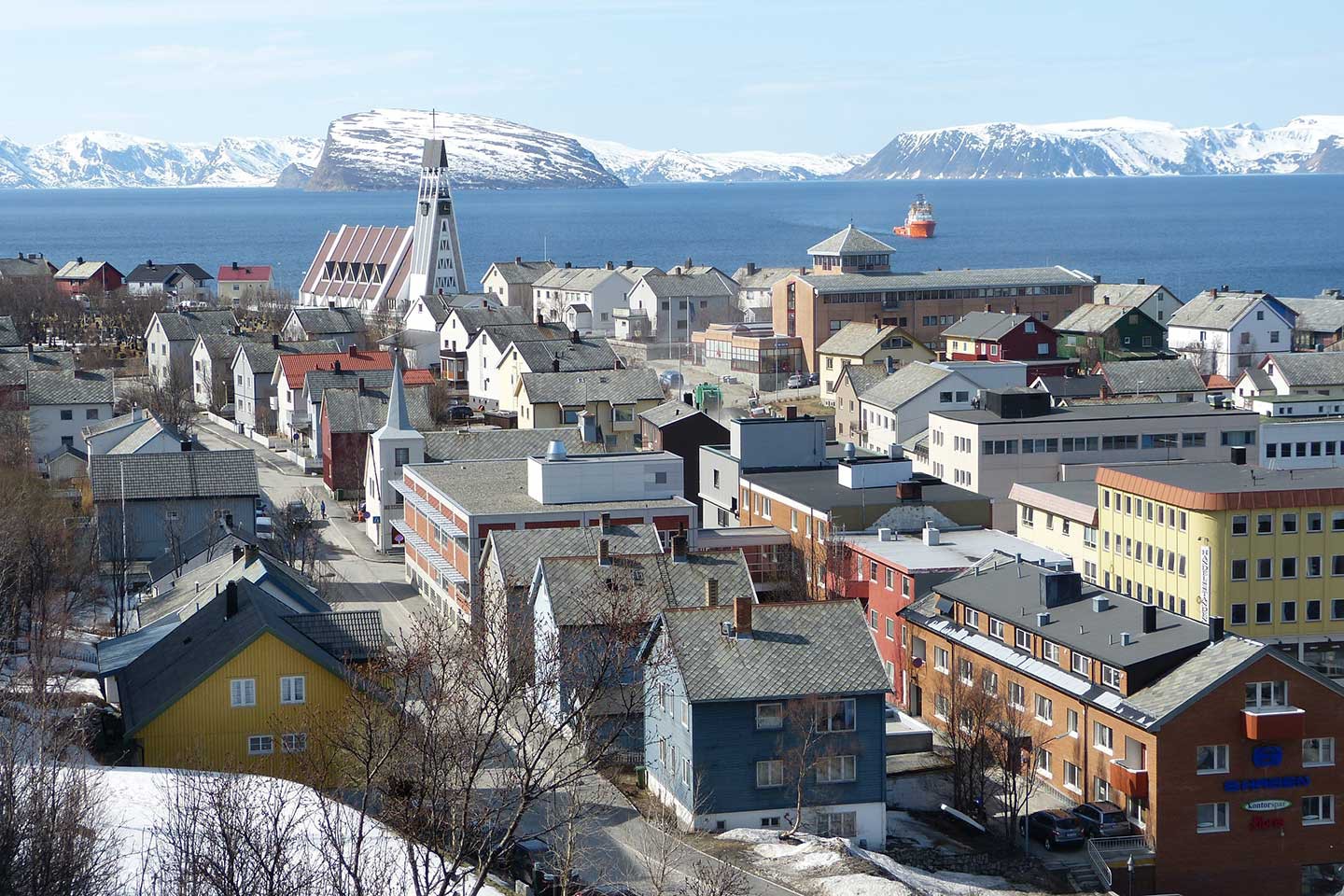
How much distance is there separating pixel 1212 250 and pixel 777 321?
12444cm

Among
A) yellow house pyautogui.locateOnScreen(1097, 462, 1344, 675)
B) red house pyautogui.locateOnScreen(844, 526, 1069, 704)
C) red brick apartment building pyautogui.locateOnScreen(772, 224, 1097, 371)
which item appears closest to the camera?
red house pyautogui.locateOnScreen(844, 526, 1069, 704)

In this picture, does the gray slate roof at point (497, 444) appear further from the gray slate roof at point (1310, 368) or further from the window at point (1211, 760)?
the gray slate roof at point (1310, 368)

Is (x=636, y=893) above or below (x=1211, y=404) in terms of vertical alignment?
below

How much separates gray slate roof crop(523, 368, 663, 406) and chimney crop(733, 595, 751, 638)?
97.6 feet

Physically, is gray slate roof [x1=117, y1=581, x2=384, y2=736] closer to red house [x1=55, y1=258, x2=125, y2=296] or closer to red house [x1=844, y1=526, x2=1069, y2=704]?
red house [x1=844, y1=526, x2=1069, y2=704]

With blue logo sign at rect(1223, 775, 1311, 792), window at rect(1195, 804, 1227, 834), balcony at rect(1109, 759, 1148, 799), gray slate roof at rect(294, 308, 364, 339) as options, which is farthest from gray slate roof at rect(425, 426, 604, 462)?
gray slate roof at rect(294, 308, 364, 339)

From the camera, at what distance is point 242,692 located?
2922 cm

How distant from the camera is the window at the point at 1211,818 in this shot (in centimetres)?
2925

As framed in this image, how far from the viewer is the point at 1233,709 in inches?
1145

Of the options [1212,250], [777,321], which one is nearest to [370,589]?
[777,321]

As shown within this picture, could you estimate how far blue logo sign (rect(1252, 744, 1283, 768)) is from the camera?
2923 centimetres

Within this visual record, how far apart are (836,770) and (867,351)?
149ft

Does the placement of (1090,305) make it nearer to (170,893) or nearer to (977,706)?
(977,706)

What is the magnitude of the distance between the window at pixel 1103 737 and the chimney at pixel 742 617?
592 cm
